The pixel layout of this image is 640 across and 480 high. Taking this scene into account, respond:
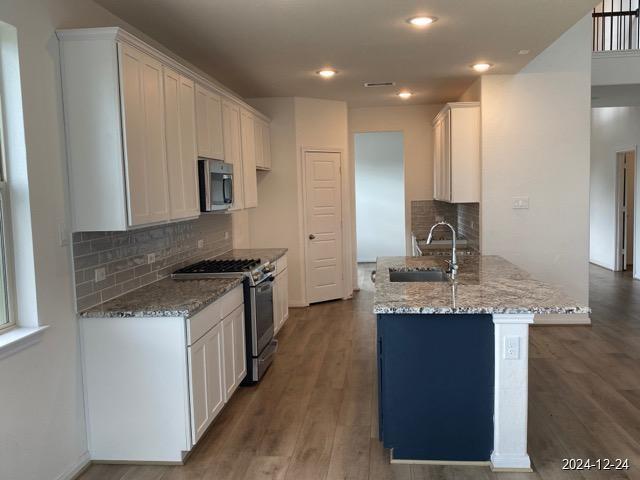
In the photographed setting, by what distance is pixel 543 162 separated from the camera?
5.86 metres

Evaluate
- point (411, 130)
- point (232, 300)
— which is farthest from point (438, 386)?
point (411, 130)

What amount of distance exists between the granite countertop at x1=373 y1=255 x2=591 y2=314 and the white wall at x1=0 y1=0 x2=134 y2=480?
5.52ft

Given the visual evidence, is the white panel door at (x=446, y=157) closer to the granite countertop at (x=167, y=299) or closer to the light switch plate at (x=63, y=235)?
the granite countertop at (x=167, y=299)

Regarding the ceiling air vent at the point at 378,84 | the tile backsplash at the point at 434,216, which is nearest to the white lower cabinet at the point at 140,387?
the ceiling air vent at the point at 378,84

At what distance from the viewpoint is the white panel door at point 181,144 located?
12.0 feet

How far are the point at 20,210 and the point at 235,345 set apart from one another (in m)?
1.85

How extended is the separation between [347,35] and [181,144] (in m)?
1.48

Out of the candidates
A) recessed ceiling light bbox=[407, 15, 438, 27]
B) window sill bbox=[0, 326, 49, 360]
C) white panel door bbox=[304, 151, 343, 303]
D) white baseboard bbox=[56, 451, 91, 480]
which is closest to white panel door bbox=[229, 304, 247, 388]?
white baseboard bbox=[56, 451, 91, 480]

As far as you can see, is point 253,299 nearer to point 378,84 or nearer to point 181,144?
point 181,144

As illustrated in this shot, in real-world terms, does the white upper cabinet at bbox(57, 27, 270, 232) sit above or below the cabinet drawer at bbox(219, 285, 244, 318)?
above

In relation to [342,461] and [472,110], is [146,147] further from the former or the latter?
[472,110]

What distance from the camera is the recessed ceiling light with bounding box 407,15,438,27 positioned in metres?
3.78

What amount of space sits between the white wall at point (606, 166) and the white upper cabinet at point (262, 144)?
6035 millimetres

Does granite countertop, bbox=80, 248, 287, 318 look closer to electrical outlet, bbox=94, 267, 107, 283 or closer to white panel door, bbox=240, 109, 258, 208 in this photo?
electrical outlet, bbox=94, 267, 107, 283
